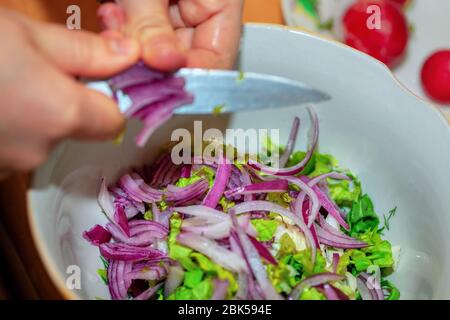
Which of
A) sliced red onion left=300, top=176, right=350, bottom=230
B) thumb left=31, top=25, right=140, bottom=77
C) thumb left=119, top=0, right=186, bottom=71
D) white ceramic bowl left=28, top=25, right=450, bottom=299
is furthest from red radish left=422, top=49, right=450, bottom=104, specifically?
thumb left=31, top=25, right=140, bottom=77

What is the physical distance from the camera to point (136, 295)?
1.01 metres

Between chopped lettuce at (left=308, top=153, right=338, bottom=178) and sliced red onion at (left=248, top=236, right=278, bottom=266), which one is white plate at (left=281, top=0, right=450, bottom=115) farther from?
sliced red onion at (left=248, top=236, right=278, bottom=266)

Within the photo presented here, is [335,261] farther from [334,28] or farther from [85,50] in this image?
[334,28]

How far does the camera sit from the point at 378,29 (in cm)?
145

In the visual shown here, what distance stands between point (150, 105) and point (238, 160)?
1.14 ft

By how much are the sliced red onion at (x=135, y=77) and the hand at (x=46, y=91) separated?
0.03 meters

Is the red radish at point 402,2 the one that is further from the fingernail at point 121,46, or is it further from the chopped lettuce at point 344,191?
the fingernail at point 121,46

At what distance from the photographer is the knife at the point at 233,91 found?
0.84m

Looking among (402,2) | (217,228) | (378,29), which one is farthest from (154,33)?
(402,2)

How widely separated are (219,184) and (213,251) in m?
0.16

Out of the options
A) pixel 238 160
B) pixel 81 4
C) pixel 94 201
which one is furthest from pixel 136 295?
pixel 81 4

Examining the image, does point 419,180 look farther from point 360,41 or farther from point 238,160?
point 360,41

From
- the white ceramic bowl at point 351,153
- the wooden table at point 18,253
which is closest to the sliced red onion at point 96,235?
the white ceramic bowl at point 351,153

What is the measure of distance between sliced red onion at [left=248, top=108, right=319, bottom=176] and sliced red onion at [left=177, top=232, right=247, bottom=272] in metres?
0.22
